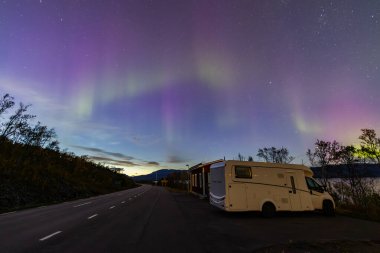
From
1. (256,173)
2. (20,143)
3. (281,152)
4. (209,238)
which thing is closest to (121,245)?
(209,238)

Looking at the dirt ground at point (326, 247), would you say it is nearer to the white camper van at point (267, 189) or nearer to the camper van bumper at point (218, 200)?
the white camper van at point (267, 189)

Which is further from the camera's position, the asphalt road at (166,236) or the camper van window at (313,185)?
the camper van window at (313,185)

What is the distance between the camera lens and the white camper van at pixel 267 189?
14.6 metres

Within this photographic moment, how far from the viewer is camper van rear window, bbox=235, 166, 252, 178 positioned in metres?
14.9

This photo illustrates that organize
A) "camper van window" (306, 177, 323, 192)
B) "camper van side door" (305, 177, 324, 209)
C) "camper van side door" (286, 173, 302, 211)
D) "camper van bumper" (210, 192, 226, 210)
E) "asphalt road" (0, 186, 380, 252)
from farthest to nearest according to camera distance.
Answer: "camper van window" (306, 177, 323, 192) < "camper van side door" (305, 177, 324, 209) < "camper van side door" (286, 173, 302, 211) < "camper van bumper" (210, 192, 226, 210) < "asphalt road" (0, 186, 380, 252)

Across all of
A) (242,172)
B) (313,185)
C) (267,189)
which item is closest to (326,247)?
(267,189)

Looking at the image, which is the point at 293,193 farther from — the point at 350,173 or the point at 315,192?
the point at 350,173

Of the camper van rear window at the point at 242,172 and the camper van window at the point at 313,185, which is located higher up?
the camper van rear window at the point at 242,172

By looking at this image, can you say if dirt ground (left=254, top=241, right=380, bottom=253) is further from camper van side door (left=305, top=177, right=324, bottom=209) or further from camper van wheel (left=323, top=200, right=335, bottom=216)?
camper van wheel (left=323, top=200, right=335, bottom=216)

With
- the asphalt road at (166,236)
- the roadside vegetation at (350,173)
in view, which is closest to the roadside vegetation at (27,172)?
the asphalt road at (166,236)

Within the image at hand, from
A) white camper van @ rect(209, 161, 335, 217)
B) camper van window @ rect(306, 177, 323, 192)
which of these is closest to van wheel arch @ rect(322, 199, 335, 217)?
white camper van @ rect(209, 161, 335, 217)

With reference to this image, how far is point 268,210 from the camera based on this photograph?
1475 centimetres

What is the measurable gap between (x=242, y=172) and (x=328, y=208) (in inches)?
215

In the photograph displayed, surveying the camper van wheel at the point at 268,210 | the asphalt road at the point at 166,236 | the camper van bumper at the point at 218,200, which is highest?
the camper van bumper at the point at 218,200
